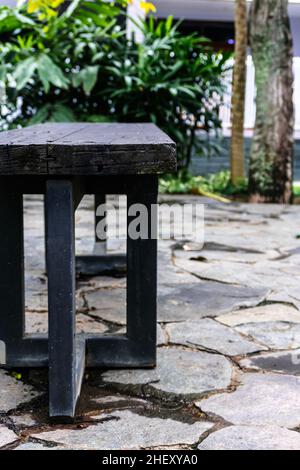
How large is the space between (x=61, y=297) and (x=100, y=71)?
5768 millimetres

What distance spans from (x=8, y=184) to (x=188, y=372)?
740 millimetres

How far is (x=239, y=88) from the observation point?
7.09 metres

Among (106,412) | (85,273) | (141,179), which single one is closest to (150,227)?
(141,179)

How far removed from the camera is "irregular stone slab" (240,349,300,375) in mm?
1877

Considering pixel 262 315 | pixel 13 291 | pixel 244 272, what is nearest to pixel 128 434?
pixel 13 291

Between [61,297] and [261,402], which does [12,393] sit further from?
[261,402]

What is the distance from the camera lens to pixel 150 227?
1.79m

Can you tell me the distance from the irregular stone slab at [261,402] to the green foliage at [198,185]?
5248 mm

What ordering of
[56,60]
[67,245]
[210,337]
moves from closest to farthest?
1. [67,245]
2. [210,337]
3. [56,60]

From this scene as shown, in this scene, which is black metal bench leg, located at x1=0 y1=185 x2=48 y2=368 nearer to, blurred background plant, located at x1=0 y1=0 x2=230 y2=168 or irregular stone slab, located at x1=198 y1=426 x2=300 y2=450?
irregular stone slab, located at x1=198 y1=426 x2=300 y2=450

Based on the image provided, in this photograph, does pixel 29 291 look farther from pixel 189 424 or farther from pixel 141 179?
pixel 189 424

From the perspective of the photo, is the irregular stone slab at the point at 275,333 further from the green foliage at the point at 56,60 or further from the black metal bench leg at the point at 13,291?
the green foliage at the point at 56,60

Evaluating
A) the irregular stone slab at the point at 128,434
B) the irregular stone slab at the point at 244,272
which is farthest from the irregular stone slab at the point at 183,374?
the irregular stone slab at the point at 244,272

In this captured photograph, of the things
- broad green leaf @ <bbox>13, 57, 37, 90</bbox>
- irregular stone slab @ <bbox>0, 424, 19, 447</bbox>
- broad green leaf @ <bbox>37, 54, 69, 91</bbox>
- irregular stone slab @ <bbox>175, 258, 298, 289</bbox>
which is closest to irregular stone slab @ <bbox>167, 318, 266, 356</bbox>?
irregular stone slab @ <bbox>175, 258, 298, 289</bbox>
